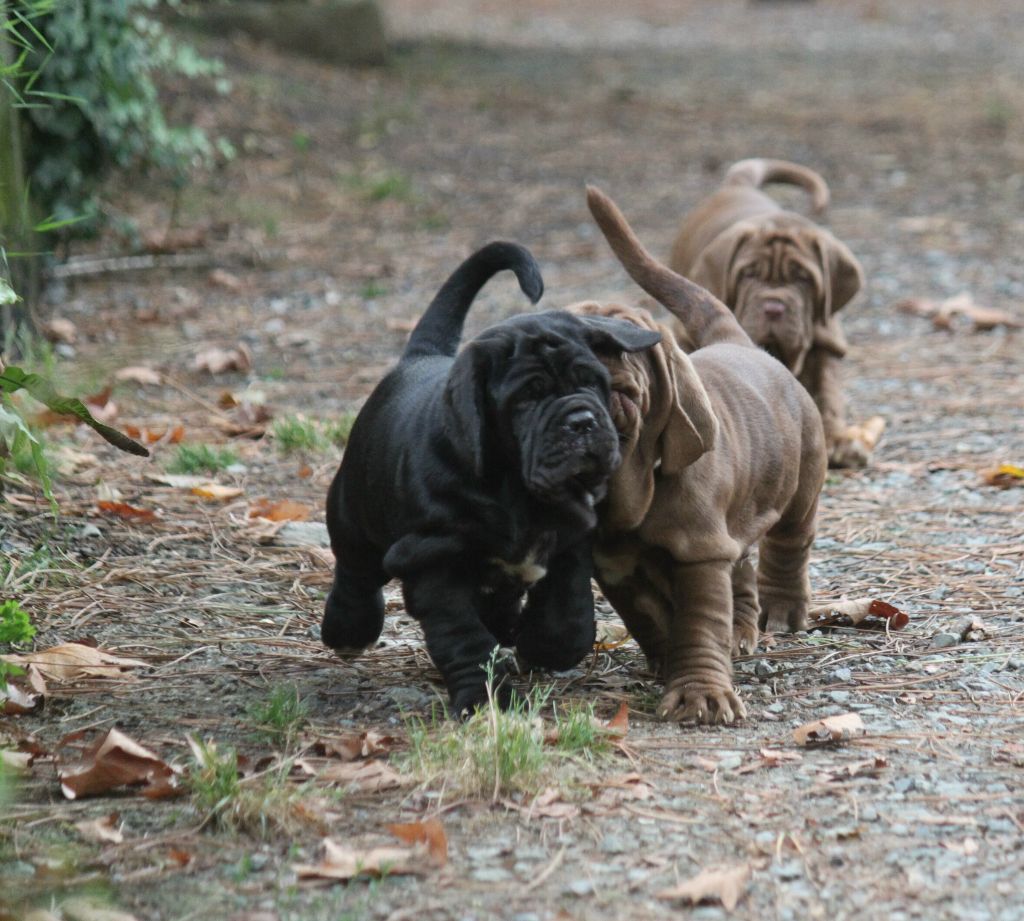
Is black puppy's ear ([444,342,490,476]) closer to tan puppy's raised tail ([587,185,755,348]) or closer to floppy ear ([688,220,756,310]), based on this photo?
tan puppy's raised tail ([587,185,755,348])

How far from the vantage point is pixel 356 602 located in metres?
4.17

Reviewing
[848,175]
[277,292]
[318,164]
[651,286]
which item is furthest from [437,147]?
[651,286]

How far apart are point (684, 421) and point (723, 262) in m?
2.97

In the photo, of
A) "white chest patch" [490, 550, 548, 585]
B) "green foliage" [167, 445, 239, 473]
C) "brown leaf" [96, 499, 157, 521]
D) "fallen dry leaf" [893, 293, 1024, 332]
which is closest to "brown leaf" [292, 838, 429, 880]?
"white chest patch" [490, 550, 548, 585]

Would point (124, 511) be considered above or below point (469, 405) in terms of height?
below

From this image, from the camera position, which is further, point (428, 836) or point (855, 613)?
point (855, 613)

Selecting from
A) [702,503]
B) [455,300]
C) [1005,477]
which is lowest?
[1005,477]

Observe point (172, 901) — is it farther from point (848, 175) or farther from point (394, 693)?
point (848, 175)

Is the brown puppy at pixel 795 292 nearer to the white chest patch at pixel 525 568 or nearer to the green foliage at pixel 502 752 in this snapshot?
the white chest patch at pixel 525 568

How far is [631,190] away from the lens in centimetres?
1198

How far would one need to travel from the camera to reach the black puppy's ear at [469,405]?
11.6 ft

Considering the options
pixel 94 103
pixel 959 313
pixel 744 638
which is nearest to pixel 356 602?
pixel 744 638

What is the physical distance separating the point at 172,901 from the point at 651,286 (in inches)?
98.7

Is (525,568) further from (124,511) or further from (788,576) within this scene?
(124,511)
